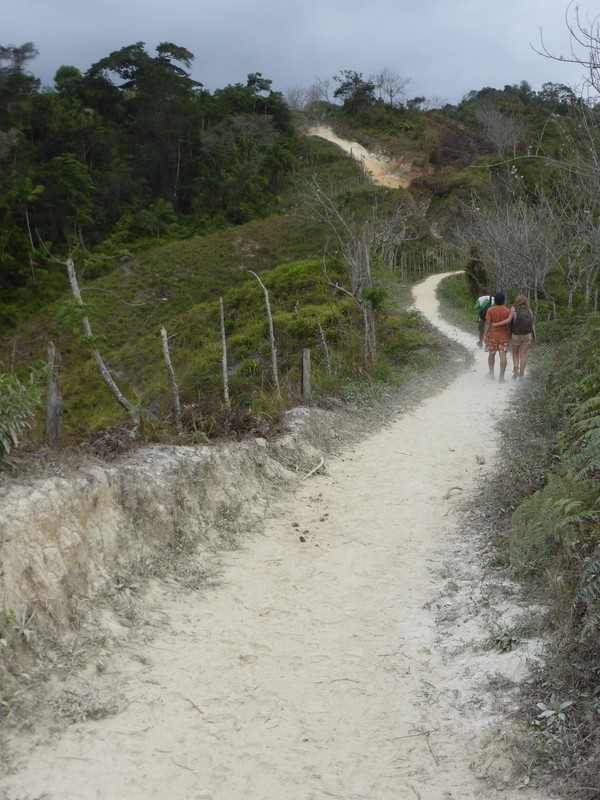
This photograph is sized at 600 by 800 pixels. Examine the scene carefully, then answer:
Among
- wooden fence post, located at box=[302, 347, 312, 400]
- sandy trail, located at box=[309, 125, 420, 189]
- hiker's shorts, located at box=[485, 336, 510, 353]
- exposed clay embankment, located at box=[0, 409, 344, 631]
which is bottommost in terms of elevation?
exposed clay embankment, located at box=[0, 409, 344, 631]

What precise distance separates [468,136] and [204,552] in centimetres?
6863

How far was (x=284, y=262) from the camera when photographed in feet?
138

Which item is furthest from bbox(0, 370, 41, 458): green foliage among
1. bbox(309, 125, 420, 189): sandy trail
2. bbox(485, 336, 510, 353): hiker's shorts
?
bbox(309, 125, 420, 189): sandy trail

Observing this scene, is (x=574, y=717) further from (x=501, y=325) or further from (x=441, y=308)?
(x=441, y=308)

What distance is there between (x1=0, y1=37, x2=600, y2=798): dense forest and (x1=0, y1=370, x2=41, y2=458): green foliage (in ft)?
0.06

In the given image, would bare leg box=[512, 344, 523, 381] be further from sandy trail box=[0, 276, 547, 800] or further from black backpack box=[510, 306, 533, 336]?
sandy trail box=[0, 276, 547, 800]

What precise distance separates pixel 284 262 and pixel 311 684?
3916 cm

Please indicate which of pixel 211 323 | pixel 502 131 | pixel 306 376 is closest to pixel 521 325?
pixel 306 376

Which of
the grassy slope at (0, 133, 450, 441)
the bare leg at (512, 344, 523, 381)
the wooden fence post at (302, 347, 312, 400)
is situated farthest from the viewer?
the grassy slope at (0, 133, 450, 441)

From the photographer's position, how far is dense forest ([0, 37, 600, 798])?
5336mm

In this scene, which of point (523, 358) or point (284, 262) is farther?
point (284, 262)

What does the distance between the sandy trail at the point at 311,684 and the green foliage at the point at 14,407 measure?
5.66 feet

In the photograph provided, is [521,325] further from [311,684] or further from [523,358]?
[311,684]

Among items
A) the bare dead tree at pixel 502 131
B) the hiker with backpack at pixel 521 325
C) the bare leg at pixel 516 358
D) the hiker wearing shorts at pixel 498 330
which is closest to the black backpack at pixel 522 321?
the hiker with backpack at pixel 521 325
